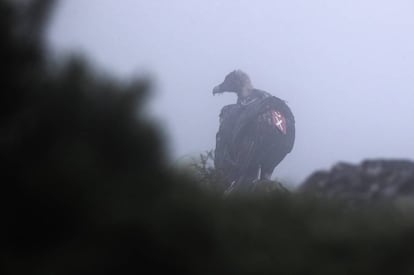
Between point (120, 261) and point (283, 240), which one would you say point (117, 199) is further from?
point (283, 240)

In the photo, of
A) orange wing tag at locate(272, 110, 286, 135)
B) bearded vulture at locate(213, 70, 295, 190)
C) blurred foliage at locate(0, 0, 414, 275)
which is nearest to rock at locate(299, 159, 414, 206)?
blurred foliage at locate(0, 0, 414, 275)

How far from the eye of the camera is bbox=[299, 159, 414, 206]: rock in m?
4.34

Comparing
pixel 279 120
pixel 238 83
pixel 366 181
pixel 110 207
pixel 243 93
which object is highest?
pixel 238 83

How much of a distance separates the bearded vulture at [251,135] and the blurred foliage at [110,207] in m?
14.1

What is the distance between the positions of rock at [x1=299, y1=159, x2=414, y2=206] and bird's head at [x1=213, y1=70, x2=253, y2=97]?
14010 mm

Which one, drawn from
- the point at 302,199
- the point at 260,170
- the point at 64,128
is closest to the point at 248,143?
the point at 260,170

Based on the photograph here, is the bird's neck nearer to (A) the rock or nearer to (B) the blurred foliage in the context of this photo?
(A) the rock

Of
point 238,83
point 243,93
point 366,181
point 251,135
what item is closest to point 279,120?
point 251,135

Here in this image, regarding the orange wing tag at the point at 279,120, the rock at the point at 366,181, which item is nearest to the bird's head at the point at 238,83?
the orange wing tag at the point at 279,120

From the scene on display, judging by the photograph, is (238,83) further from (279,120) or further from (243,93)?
(279,120)

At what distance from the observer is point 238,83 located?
62.6ft

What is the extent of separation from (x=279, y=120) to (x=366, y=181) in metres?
13.9

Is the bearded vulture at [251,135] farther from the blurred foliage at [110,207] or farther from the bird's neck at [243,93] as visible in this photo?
the blurred foliage at [110,207]

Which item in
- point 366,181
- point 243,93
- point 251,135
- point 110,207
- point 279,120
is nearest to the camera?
point 110,207
